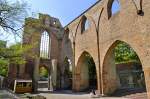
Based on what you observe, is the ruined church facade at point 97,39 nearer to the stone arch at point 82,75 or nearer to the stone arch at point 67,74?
the stone arch at point 82,75

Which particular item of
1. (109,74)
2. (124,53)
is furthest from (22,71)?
(124,53)

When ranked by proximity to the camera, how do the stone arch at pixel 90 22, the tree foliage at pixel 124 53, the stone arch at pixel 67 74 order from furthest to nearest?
the tree foliage at pixel 124 53, the stone arch at pixel 67 74, the stone arch at pixel 90 22

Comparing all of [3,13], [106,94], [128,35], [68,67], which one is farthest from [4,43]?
[68,67]

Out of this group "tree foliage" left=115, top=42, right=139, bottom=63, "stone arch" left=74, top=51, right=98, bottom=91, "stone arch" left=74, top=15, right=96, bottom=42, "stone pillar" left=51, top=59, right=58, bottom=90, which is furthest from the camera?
"tree foliage" left=115, top=42, right=139, bottom=63

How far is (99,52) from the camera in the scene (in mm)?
18125

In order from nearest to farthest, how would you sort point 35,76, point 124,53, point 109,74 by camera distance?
point 109,74 < point 35,76 < point 124,53

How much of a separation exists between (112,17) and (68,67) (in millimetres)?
12134

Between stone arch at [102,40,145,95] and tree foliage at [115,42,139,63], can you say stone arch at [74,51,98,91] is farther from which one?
tree foliage at [115,42,139,63]

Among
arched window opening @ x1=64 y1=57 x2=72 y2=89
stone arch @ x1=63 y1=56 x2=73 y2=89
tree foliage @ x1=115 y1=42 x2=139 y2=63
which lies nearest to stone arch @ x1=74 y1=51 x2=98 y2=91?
stone arch @ x1=63 y1=56 x2=73 y2=89

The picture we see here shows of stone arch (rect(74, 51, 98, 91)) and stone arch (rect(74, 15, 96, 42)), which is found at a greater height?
stone arch (rect(74, 15, 96, 42))

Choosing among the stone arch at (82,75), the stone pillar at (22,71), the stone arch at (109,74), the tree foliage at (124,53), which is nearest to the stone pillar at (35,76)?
the stone pillar at (22,71)

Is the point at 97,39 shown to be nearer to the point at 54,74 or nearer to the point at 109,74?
the point at 109,74

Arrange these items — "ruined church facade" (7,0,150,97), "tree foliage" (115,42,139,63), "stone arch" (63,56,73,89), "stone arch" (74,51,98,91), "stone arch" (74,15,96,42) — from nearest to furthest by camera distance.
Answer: "ruined church facade" (7,0,150,97) < "stone arch" (74,15,96,42) < "stone arch" (74,51,98,91) < "stone arch" (63,56,73,89) < "tree foliage" (115,42,139,63)

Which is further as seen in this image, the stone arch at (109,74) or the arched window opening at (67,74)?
the arched window opening at (67,74)
